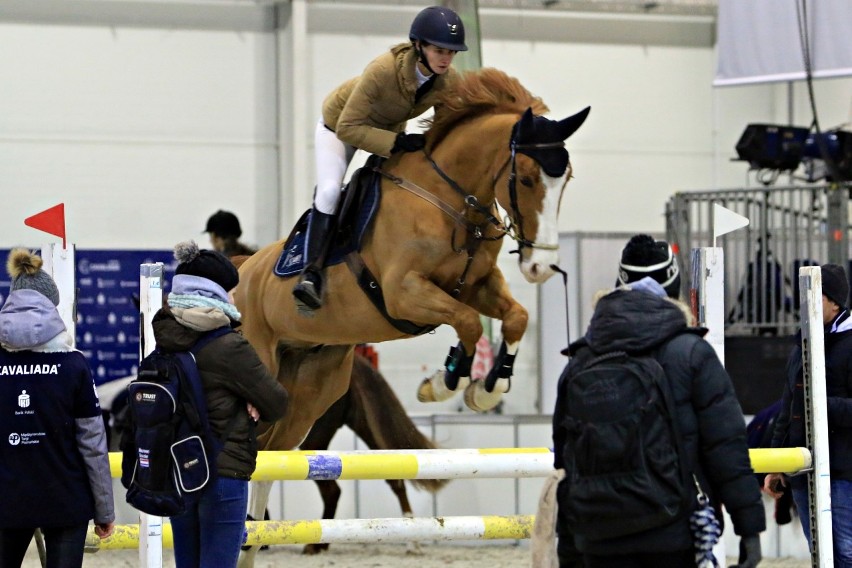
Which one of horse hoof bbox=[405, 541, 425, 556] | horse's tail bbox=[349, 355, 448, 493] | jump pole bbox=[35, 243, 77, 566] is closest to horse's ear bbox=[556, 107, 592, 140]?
jump pole bbox=[35, 243, 77, 566]

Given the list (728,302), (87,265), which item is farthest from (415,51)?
(87,265)

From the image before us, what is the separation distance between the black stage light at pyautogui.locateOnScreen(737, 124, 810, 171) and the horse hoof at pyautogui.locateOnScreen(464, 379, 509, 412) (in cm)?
598

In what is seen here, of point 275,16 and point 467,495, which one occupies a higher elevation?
point 275,16

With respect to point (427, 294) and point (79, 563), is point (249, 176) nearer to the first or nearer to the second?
point (427, 294)

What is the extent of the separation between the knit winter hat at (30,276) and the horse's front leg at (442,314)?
142 centimetres

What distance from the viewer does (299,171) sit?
1217cm

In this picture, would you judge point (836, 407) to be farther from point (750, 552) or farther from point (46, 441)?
point (46, 441)

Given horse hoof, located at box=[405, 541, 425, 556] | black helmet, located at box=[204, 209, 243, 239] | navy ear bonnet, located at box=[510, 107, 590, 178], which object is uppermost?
navy ear bonnet, located at box=[510, 107, 590, 178]

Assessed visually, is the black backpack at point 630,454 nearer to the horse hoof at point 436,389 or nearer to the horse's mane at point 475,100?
the horse hoof at point 436,389

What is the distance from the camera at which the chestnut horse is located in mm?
4457

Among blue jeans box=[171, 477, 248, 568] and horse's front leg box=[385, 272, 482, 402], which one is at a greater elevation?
horse's front leg box=[385, 272, 482, 402]

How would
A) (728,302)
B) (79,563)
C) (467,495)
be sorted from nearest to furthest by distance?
(79,563) < (467,495) < (728,302)

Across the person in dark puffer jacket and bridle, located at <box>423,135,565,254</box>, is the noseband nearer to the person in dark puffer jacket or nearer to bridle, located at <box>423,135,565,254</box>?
bridle, located at <box>423,135,565,254</box>

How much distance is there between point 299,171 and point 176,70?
5.39 feet
